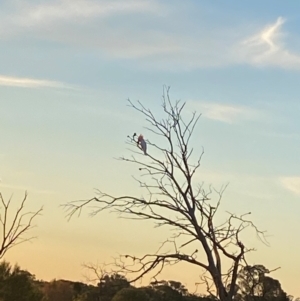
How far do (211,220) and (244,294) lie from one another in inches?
72.8

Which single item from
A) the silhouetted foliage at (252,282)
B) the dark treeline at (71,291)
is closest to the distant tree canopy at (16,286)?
the dark treeline at (71,291)

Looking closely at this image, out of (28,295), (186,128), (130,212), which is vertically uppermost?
(28,295)

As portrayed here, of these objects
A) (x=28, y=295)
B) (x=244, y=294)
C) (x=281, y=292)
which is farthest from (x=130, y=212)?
(x=28, y=295)

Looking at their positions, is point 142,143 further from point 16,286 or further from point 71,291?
point 71,291

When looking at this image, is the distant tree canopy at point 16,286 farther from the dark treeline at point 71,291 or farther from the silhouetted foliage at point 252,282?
the silhouetted foliage at point 252,282

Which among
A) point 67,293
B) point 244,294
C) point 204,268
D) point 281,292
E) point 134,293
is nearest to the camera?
point 204,268

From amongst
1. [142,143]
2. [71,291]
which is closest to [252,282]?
[142,143]

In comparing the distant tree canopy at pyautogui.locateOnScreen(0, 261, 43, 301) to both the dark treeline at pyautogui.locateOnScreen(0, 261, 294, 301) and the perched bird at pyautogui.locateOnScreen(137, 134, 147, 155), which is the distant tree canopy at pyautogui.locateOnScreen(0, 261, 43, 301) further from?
the perched bird at pyautogui.locateOnScreen(137, 134, 147, 155)

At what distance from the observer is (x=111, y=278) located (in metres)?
12.8

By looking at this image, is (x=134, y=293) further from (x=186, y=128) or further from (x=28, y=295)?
(x=186, y=128)

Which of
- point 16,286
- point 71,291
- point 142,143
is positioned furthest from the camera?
point 71,291

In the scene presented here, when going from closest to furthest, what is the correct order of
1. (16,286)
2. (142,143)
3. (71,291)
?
(142,143) → (16,286) → (71,291)

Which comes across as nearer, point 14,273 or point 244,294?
point 244,294

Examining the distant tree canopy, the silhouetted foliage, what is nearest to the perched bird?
the silhouetted foliage
